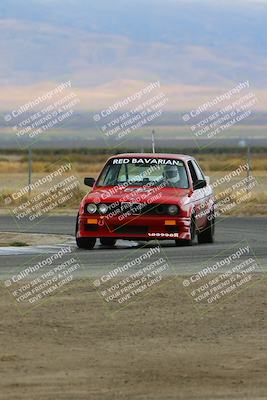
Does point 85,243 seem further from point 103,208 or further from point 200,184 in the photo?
point 200,184

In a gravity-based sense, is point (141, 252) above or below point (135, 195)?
below

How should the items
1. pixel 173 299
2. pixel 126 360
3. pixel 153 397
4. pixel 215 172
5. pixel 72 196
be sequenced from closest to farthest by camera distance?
pixel 153 397
pixel 126 360
pixel 173 299
pixel 72 196
pixel 215 172

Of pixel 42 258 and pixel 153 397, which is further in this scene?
pixel 42 258

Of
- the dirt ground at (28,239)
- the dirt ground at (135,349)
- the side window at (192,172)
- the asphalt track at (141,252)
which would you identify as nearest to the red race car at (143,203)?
the side window at (192,172)

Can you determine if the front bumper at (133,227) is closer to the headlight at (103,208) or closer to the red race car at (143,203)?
the red race car at (143,203)

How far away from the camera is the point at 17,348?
37.0 ft

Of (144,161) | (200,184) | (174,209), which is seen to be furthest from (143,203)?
(200,184)

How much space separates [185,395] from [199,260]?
9.52 metres

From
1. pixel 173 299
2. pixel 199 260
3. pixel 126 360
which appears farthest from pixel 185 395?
pixel 199 260

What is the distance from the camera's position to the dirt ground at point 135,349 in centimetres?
964

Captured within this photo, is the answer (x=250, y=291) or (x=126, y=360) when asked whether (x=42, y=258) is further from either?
(x=126, y=360)

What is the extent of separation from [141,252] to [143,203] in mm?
1007

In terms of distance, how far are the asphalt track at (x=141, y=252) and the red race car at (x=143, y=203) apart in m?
0.29

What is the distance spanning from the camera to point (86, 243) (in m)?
21.5
